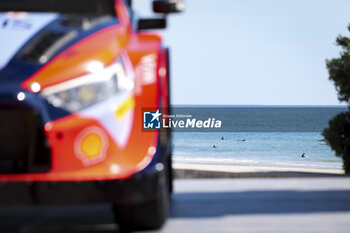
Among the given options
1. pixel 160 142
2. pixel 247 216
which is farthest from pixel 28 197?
pixel 247 216

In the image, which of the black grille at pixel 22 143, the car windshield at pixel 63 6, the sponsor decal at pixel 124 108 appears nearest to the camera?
the black grille at pixel 22 143

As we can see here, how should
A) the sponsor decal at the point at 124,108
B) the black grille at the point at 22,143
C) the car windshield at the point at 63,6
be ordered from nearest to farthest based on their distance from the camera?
the black grille at the point at 22,143, the sponsor decal at the point at 124,108, the car windshield at the point at 63,6

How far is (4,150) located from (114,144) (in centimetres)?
72

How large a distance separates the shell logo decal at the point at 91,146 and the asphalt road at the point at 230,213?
1.43 m

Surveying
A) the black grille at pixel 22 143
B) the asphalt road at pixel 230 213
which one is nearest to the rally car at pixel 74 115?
the black grille at pixel 22 143

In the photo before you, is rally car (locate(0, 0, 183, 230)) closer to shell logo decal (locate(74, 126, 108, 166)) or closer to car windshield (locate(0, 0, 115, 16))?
shell logo decal (locate(74, 126, 108, 166))

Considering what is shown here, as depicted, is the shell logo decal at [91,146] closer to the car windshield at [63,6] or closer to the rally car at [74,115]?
the rally car at [74,115]

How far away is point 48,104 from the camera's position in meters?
4.12

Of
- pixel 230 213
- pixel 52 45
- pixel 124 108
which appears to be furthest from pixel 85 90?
pixel 230 213

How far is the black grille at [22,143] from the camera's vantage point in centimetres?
409

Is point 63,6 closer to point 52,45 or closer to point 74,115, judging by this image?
point 52,45

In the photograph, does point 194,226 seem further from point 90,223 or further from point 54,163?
point 54,163

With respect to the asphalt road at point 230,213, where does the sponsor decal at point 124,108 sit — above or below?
above

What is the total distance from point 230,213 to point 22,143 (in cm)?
302
